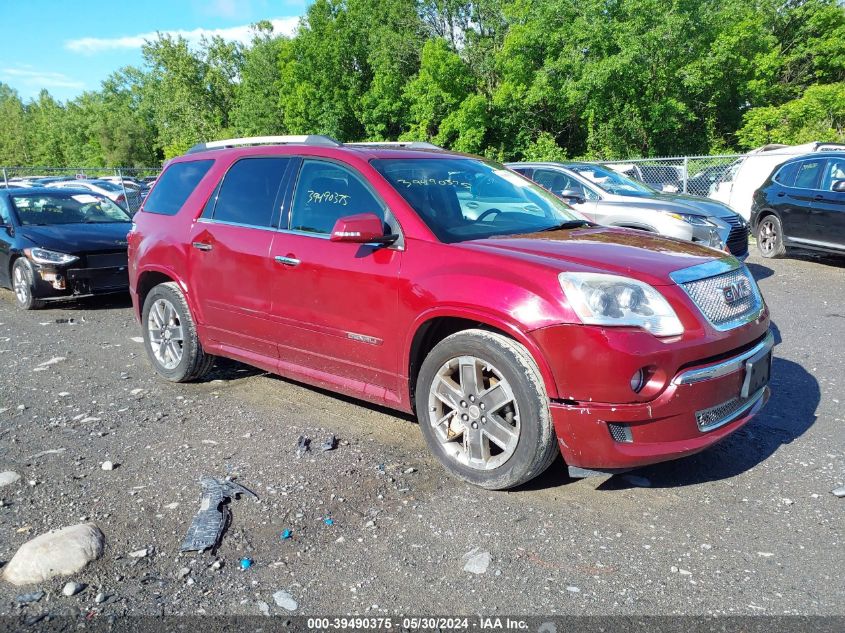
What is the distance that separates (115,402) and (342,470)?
2.26 meters

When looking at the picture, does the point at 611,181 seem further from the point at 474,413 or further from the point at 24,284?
the point at 24,284

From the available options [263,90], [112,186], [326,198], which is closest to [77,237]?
[326,198]

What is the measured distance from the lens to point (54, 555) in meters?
2.88

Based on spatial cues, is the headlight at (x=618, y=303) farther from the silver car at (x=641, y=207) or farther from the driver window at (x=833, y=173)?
the driver window at (x=833, y=173)

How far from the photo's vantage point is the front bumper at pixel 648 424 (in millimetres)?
3072

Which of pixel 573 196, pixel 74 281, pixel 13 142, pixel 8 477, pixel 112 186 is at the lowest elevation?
pixel 8 477

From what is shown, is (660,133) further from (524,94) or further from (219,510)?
(219,510)

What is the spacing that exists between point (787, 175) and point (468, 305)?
10.1 metres

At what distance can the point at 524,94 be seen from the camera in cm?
3256

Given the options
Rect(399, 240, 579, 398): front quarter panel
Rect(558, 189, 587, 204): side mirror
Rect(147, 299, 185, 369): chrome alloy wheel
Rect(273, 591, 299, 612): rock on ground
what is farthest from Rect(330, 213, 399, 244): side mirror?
Rect(558, 189, 587, 204): side mirror

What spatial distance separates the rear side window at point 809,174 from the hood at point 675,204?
5.97ft

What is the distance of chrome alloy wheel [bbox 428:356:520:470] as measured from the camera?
3389 mm

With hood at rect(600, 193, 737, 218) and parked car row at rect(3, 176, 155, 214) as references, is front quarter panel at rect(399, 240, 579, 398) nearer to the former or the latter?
hood at rect(600, 193, 737, 218)

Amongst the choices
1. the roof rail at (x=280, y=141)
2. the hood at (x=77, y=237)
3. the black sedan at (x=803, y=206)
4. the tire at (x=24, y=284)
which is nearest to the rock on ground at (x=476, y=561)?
the roof rail at (x=280, y=141)
